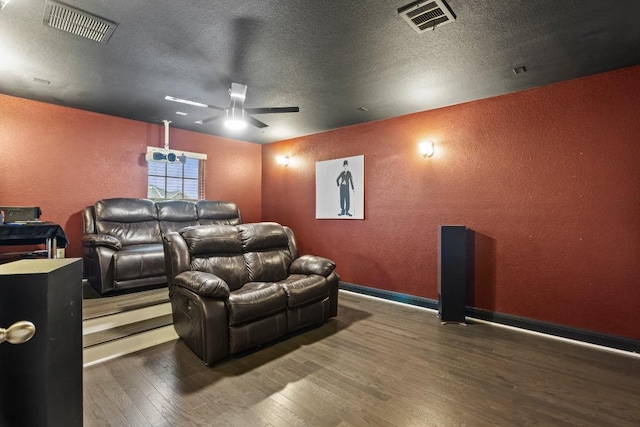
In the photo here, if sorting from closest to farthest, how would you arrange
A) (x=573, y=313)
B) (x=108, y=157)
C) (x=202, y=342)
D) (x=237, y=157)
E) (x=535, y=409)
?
(x=535, y=409) → (x=202, y=342) → (x=573, y=313) → (x=108, y=157) → (x=237, y=157)

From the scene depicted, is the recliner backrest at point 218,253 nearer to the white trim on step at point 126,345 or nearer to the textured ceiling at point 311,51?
the white trim on step at point 126,345

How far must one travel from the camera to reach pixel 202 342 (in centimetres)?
243

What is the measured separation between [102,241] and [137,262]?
46cm

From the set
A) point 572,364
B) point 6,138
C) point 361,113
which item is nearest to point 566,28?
point 361,113

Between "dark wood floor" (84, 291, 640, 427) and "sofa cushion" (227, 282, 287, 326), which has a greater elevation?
"sofa cushion" (227, 282, 287, 326)

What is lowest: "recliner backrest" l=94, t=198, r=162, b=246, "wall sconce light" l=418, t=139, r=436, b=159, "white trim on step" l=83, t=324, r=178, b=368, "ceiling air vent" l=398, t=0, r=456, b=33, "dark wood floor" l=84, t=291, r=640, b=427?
"dark wood floor" l=84, t=291, r=640, b=427

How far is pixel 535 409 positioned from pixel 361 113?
3.46 meters

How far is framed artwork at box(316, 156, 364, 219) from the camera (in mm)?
4633

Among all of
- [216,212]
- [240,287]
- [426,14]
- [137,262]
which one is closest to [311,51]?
[426,14]

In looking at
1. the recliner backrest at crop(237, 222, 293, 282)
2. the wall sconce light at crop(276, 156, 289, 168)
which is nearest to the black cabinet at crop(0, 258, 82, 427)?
the recliner backrest at crop(237, 222, 293, 282)

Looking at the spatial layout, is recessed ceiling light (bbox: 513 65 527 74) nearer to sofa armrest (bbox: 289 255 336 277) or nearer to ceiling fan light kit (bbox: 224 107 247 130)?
sofa armrest (bbox: 289 255 336 277)

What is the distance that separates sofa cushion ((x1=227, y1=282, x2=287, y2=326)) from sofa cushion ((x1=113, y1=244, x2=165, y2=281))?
1.77m

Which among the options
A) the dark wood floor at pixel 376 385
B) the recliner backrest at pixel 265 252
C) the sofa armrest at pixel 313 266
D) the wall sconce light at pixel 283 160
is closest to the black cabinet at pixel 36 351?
the dark wood floor at pixel 376 385

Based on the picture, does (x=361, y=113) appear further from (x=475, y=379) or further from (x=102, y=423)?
(x=102, y=423)
